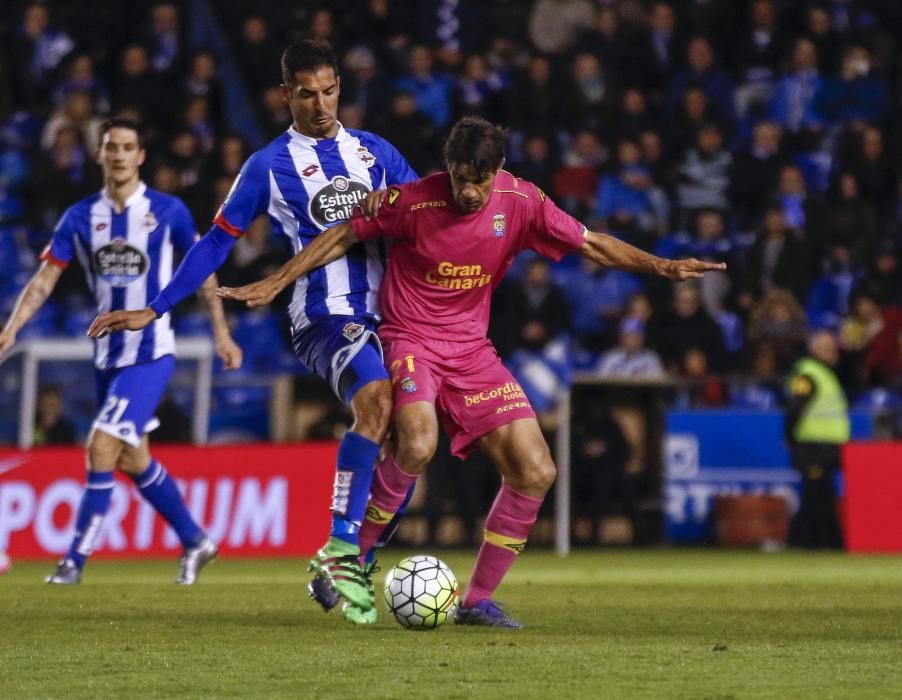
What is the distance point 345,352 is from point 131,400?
9.42ft

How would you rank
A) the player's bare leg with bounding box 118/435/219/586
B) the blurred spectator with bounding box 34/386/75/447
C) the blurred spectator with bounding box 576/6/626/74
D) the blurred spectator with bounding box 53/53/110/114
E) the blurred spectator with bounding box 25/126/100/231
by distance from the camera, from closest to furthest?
the player's bare leg with bounding box 118/435/219/586 < the blurred spectator with bounding box 34/386/75/447 < the blurred spectator with bounding box 25/126/100/231 < the blurred spectator with bounding box 53/53/110/114 < the blurred spectator with bounding box 576/6/626/74

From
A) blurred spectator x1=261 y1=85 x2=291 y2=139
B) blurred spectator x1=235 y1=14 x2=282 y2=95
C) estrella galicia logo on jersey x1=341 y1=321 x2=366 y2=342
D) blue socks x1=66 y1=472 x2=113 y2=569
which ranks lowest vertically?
blue socks x1=66 y1=472 x2=113 y2=569

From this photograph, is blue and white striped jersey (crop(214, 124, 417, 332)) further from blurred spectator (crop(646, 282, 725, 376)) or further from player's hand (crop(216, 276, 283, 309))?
blurred spectator (crop(646, 282, 725, 376))

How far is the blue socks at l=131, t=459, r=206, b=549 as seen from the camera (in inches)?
411

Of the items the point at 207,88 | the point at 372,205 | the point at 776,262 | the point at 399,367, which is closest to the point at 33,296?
the point at 372,205

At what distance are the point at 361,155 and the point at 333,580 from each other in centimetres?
197

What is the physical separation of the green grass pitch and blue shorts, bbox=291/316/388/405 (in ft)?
3.38

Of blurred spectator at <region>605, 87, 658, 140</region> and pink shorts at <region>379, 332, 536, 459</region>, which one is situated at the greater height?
blurred spectator at <region>605, 87, 658, 140</region>

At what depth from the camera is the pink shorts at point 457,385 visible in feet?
24.2

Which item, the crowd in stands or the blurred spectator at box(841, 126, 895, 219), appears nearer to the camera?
the crowd in stands

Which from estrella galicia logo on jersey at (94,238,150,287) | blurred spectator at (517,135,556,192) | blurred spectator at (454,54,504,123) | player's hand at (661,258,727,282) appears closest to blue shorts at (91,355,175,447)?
estrella galicia logo on jersey at (94,238,150,287)

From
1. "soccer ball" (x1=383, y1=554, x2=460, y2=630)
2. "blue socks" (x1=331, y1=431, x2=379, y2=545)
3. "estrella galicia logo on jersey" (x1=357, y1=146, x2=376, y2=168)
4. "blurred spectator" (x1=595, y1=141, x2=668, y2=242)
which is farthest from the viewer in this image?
"blurred spectator" (x1=595, y1=141, x2=668, y2=242)

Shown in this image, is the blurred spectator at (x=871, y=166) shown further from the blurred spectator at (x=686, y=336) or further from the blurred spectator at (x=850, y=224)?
the blurred spectator at (x=686, y=336)

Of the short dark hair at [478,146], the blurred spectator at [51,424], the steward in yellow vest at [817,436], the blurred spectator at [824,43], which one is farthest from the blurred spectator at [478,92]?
the short dark hair at [478,146]
